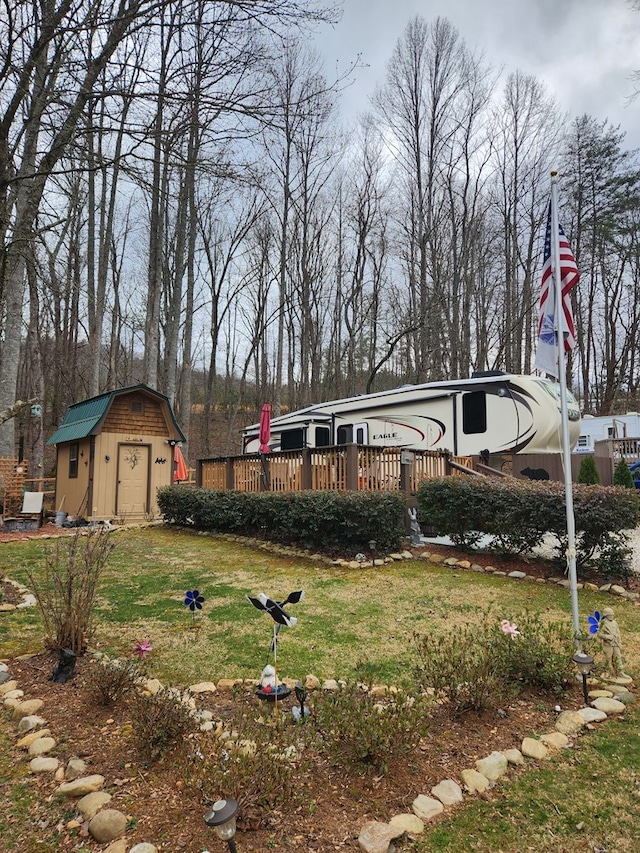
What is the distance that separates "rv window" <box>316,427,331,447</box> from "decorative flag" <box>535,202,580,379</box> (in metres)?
9.80

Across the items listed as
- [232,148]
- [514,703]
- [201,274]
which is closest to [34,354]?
[201,274]

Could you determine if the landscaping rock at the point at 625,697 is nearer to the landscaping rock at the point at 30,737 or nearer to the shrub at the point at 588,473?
the landscaping rock at the point at 30,737

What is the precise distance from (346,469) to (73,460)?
8012 millimetres

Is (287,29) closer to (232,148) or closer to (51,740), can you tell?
(232,148)

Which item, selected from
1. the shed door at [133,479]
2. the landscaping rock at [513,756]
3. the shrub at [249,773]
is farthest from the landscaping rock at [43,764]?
the shed door at [133,479]

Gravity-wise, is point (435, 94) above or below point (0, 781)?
above

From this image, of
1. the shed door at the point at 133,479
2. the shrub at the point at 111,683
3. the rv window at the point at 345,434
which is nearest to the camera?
the shrub at the point at 111,683

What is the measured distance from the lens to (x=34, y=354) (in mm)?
17875

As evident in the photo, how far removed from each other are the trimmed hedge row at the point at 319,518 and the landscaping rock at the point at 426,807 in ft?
15.8

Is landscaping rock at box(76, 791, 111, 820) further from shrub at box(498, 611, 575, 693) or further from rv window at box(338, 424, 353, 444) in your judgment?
rv window at box(338, 424, 353, 444)

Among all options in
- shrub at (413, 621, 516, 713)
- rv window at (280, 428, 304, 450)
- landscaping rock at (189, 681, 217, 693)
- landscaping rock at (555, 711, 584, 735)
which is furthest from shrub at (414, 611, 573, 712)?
rv window at (280, 428, 304, 450)

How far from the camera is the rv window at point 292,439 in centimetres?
1437

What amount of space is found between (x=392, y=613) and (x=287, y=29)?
20.2ft

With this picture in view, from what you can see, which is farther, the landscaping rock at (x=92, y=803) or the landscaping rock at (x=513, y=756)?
the landscaping rock at (x=513, y=756)
